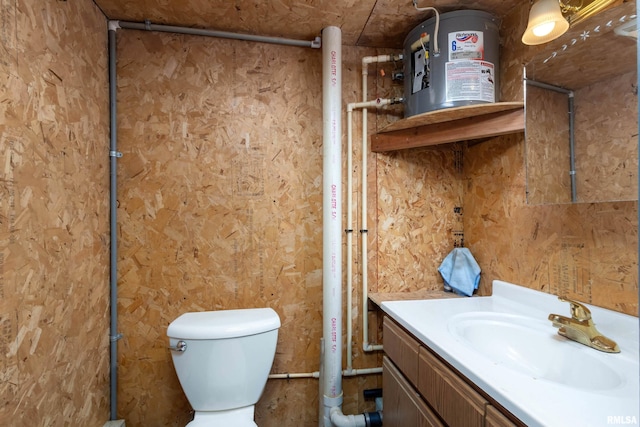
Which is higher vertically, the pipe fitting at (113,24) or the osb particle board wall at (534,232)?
the pipe fitting at (113,24)

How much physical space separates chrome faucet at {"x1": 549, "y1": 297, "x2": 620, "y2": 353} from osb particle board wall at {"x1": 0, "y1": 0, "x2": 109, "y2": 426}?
66.1 inches

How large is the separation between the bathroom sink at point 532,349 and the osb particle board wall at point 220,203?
2.05ft

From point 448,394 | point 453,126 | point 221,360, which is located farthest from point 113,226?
point 453,126

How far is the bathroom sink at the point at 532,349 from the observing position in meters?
0.74

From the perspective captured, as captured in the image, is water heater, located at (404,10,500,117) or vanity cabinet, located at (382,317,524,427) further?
water heater, located at (404,10,500,117)

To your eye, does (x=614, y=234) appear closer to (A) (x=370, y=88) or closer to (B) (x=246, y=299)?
(A) (x=370, y=88)

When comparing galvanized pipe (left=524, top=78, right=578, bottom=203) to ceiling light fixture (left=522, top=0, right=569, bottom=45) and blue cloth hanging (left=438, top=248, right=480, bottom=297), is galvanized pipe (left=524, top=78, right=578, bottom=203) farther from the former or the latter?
blue cloth hanging (left=438, top=248, right=480, bottom=297)

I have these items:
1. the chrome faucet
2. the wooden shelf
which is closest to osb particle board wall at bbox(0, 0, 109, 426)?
the wooden shelf

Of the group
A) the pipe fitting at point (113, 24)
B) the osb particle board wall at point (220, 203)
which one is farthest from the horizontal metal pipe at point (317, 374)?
the pipe fitting at point (113, 24)

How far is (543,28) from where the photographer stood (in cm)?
96

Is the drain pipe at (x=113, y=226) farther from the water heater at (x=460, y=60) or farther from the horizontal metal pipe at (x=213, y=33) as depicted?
the water heater at (x=460, y=60)

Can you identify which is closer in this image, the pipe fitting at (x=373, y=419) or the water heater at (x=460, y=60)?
the water heater at (x=460, y=60)

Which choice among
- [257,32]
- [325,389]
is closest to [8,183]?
[257,32]

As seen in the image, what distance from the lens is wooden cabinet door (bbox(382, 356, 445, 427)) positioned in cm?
89
